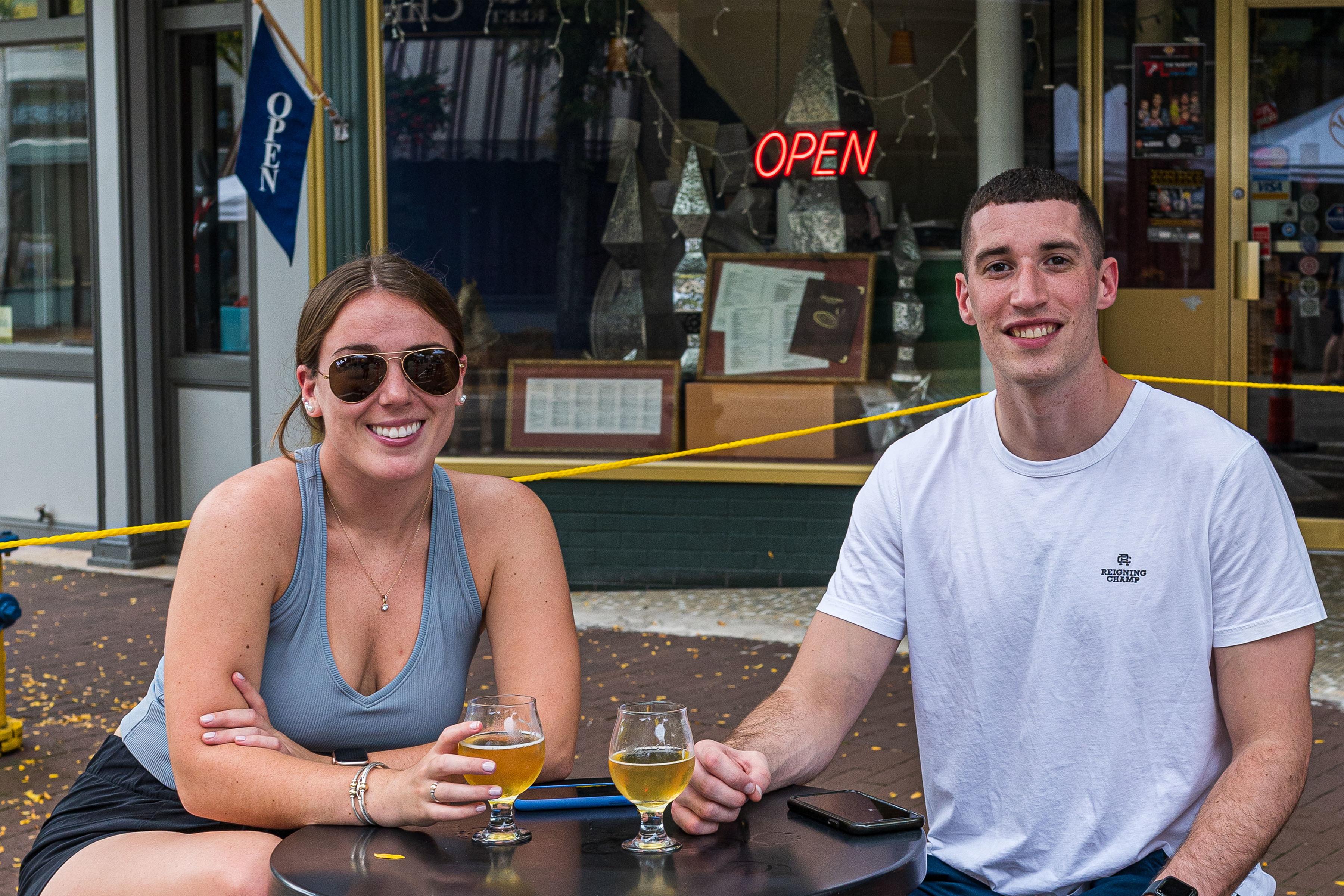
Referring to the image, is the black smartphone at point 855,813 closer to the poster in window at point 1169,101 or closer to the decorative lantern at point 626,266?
the decorative lantern at point 626,266

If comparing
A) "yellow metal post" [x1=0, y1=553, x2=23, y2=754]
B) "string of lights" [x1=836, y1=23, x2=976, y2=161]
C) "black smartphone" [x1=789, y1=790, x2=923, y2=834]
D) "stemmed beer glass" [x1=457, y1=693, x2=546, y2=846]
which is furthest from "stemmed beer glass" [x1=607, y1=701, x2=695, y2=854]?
"string of lights" [x1=836, y1=23, x2=976, y2=161]

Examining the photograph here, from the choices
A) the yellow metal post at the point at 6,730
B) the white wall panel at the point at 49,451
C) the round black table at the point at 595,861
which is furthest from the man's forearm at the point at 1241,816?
the white wall panel at the point at 49,451

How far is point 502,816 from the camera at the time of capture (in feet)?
6.76

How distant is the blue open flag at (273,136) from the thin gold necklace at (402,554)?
16.0 feet

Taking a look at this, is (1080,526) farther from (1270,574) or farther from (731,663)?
(731,663)

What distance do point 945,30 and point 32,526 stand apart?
6207mm

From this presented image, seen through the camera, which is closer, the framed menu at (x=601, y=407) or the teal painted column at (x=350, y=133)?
the teal painted column at (x=350, y=133)

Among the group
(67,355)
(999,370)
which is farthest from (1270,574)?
(67,355)

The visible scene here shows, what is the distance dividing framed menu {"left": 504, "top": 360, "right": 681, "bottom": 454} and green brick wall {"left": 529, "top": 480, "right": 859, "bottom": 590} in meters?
0.22

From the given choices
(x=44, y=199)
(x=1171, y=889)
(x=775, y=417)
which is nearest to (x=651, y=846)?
(x=1171, y=889)

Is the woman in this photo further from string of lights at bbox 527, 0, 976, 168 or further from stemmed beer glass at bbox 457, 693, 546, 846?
string of lights at bbox 527, 0, 976, 168

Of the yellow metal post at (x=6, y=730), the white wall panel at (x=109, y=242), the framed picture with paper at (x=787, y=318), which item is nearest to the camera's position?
the yellow metal post at (x=6, y=730)

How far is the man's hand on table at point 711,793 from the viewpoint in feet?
6.89

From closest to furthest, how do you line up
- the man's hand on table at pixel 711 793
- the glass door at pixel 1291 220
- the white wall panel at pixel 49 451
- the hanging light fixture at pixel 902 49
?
the man's hand on table at pixel 711 793 → the hanging light fixture at pixel 902 49 → the glass door at pixel 1291 220 → the white wall panel at pixel 49 451
